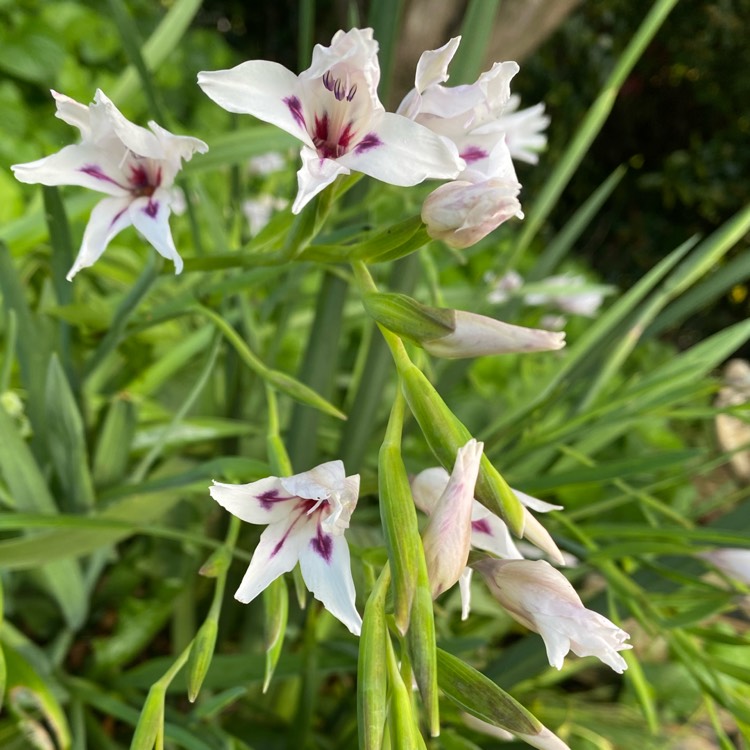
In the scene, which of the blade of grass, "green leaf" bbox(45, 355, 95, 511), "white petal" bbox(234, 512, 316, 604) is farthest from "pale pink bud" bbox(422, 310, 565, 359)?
the blade of grass

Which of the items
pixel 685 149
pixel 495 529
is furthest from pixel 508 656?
pixel 685 149

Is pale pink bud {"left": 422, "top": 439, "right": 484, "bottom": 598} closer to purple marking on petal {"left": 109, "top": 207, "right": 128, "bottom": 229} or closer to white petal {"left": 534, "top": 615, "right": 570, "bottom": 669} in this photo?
white petal {"left": 534, "top": 615, "right": 570, "bottom": 669}

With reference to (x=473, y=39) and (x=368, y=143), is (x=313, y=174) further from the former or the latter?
(x=473, y=39)

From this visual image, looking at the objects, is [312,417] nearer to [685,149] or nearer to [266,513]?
[266,513]

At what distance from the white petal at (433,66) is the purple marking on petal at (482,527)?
0.20 m

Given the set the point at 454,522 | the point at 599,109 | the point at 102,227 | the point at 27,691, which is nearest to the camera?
the point at 454,522

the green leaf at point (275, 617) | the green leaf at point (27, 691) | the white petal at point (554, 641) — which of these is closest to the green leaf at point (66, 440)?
the green leaf at point (27, 691)

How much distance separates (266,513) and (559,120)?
125 inches

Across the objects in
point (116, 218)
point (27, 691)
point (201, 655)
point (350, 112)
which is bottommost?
point (27, 691)

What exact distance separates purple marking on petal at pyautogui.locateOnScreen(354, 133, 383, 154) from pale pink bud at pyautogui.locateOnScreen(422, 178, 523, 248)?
3cm

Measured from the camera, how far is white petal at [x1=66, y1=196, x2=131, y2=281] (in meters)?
0.33

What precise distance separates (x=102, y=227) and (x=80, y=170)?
1.1 inches

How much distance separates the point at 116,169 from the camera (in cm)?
37

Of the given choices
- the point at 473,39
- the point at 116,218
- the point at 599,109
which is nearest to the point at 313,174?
the point at 116,218
